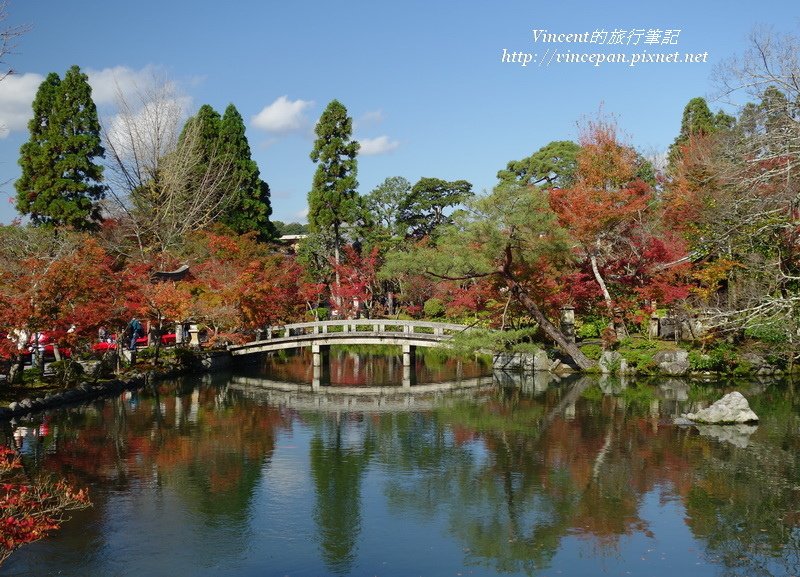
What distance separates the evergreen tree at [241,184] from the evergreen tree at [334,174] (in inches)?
149

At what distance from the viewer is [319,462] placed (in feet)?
46.6

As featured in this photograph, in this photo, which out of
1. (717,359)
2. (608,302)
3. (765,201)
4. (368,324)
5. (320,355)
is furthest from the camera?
(320,355)

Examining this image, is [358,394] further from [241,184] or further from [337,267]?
[241,184]

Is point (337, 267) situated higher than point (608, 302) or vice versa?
point (337, 267)

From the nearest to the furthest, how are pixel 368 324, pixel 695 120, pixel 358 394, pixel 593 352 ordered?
pixel 358 394 < pixel 593 352 < pixel 368 324 < pixel 695 120

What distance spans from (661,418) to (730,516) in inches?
282

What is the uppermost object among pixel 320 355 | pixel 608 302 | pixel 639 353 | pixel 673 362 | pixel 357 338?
pixel 608 302

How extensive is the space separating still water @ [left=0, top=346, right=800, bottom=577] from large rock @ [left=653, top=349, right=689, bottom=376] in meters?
2.69

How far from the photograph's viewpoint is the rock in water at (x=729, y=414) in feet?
54.4

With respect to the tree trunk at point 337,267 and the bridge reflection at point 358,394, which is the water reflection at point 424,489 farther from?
the tree trunk at point 337,267

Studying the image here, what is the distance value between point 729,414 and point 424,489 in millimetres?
8267

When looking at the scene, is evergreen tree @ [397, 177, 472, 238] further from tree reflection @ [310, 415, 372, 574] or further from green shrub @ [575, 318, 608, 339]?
tree reflection @ [310, 415, 372, 574]

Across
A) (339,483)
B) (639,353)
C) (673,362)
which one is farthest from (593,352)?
(339,483)

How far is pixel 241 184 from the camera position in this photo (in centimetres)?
3800
